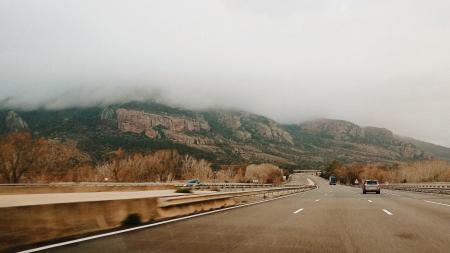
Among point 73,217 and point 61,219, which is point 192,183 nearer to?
point 73,217

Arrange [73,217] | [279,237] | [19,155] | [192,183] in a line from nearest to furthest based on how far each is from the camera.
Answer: [73,217], [279,237], [192,183], [19,155]

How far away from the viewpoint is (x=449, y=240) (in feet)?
30.1

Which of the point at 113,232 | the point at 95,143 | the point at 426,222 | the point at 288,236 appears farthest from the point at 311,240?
the point at 95,143

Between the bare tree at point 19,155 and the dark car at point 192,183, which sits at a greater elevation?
the bare tree at point 19,155

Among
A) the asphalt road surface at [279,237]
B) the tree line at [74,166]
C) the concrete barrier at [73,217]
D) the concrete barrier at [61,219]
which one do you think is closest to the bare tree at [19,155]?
the tree line at [74,166]

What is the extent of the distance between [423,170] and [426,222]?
469ft

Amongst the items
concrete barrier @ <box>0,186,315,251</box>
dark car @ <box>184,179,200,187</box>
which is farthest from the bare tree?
concrete barrier @ <box>0,186,315,251</box>

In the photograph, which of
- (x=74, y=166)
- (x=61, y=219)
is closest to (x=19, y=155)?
(x=74, y=166)

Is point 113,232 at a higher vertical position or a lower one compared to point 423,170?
lower

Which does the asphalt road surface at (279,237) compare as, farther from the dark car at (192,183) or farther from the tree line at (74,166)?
the tree line at (74,166)

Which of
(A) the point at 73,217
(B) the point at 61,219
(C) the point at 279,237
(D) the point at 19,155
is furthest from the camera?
(D) the point at 19,155

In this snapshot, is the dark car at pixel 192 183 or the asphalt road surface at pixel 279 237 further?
the dark car at pixel 192 183

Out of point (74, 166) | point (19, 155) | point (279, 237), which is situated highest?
point (19, 155)

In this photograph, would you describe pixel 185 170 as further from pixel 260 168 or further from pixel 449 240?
pixel 449 240
